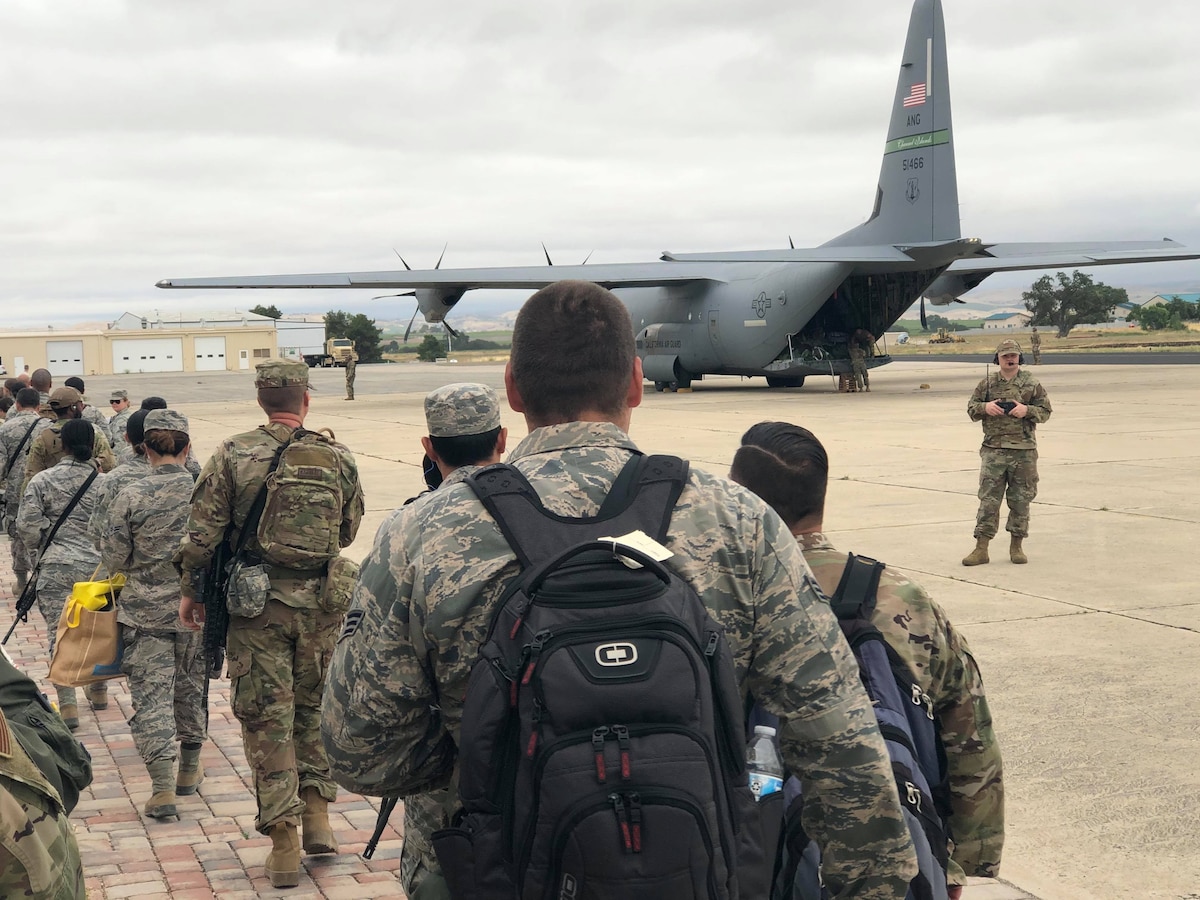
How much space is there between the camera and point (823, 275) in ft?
98.3

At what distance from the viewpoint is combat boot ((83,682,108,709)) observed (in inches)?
290

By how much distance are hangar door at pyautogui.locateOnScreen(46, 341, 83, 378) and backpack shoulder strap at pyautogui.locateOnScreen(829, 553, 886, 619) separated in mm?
94609

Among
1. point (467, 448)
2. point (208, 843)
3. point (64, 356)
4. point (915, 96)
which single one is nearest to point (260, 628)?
point (208, 843)

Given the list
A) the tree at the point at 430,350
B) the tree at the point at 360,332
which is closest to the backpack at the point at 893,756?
the tree at the point at 360,332

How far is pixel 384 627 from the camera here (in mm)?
2289

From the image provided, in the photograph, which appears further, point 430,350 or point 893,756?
point 430,350

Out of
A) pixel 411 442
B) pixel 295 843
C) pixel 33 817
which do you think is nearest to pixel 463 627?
pixel 33 817

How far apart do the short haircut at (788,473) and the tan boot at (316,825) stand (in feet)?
9.49

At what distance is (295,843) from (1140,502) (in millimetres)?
10437

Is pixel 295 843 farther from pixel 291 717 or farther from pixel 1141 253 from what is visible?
pixel 1141 253

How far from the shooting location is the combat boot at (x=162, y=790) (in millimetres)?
5539

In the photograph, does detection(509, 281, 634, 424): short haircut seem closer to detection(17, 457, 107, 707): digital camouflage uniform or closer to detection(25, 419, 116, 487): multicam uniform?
detection(17, 457, 107, 707): digital camouflage uniform

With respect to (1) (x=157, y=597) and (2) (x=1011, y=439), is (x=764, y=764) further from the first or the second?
(2) (x=1011, y=439)

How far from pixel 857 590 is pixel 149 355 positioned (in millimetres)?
95266
